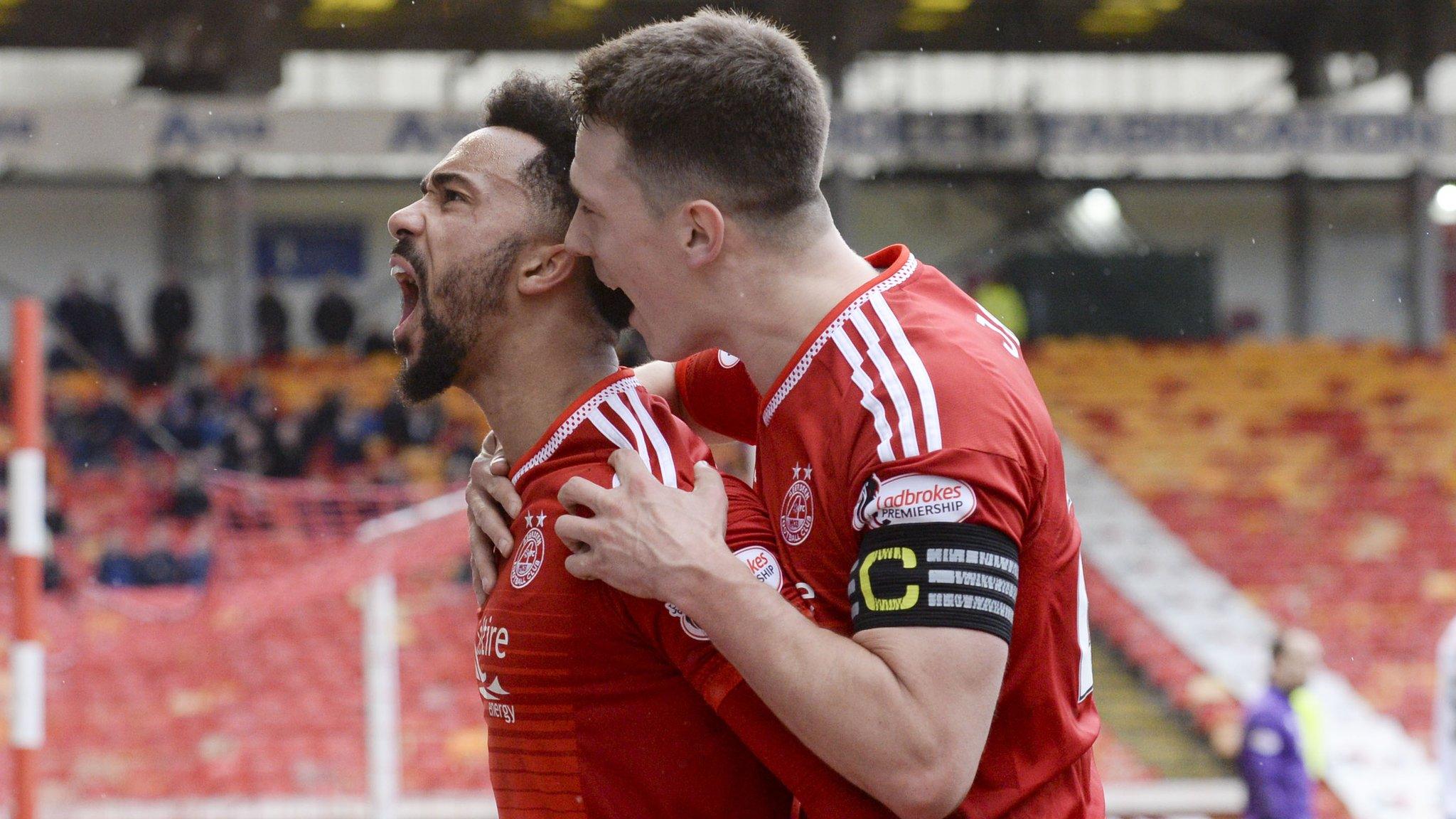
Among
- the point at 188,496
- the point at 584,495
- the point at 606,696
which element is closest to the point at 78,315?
the point at 188,496

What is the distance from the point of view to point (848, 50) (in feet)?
29.0

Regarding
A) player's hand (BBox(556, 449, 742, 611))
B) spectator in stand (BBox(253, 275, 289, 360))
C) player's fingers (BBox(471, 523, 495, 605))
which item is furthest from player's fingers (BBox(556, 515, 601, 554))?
spectator in stand (BBox(253, 275, 289, 360))

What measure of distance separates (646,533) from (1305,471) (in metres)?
15.1

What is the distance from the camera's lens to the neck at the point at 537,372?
7.37 ft

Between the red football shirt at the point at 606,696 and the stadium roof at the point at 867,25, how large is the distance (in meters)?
6.83

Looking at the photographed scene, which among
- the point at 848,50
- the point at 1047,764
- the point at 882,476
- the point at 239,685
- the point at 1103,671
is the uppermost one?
the point at 848,50

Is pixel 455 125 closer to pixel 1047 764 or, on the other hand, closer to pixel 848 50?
pixel 848 50

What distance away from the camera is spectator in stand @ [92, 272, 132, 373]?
14484mm

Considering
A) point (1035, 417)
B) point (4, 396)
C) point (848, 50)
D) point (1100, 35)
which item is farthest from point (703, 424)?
point (1100, 35)

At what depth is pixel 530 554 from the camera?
2.07 meters

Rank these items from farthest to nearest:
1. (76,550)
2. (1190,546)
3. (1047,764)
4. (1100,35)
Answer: (1100,35) → (1190,546) → (76,550) → (1047,764)

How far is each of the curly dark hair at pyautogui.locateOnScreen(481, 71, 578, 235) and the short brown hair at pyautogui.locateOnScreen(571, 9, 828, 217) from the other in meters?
0.37

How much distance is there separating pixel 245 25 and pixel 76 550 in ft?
15.6

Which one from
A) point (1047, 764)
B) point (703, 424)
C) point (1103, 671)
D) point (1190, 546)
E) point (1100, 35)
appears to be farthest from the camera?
point (1100, 35)
